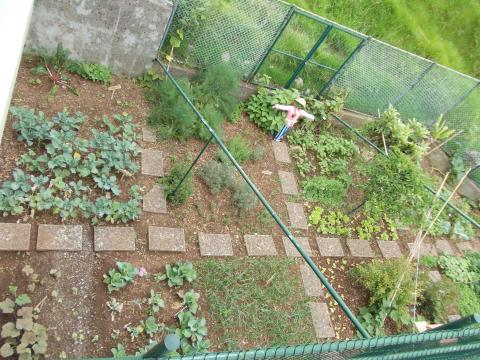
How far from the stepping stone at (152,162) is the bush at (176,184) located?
13 centimetres

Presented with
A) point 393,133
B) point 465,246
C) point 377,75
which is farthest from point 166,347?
point 465,246

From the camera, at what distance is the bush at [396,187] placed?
189 inches

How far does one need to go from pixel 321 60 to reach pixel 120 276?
4.73m

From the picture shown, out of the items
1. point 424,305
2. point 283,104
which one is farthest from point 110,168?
point 424,305

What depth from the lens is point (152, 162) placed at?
14.9 ft

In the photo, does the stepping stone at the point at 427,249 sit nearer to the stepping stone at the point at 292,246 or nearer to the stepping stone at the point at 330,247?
the stepping stone at the point at 330,247

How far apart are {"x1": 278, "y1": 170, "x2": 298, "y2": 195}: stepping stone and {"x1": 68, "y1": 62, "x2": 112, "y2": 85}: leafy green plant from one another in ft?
8.80

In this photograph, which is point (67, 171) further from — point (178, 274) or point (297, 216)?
point (297, 216)

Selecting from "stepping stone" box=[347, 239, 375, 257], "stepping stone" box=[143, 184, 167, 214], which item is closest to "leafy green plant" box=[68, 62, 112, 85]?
"stepping stone" box=[143, 184, 167, 214]

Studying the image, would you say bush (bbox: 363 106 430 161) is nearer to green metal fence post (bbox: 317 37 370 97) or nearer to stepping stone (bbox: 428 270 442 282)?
green metal fence post (bbox: 317 37 370 97)

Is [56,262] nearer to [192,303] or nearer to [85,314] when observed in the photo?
[85,314]

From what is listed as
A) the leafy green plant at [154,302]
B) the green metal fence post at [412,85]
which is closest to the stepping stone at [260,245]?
the leafy green plant at [154,302]

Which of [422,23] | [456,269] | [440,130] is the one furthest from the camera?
[422,23]

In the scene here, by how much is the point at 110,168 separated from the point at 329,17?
201 inches
